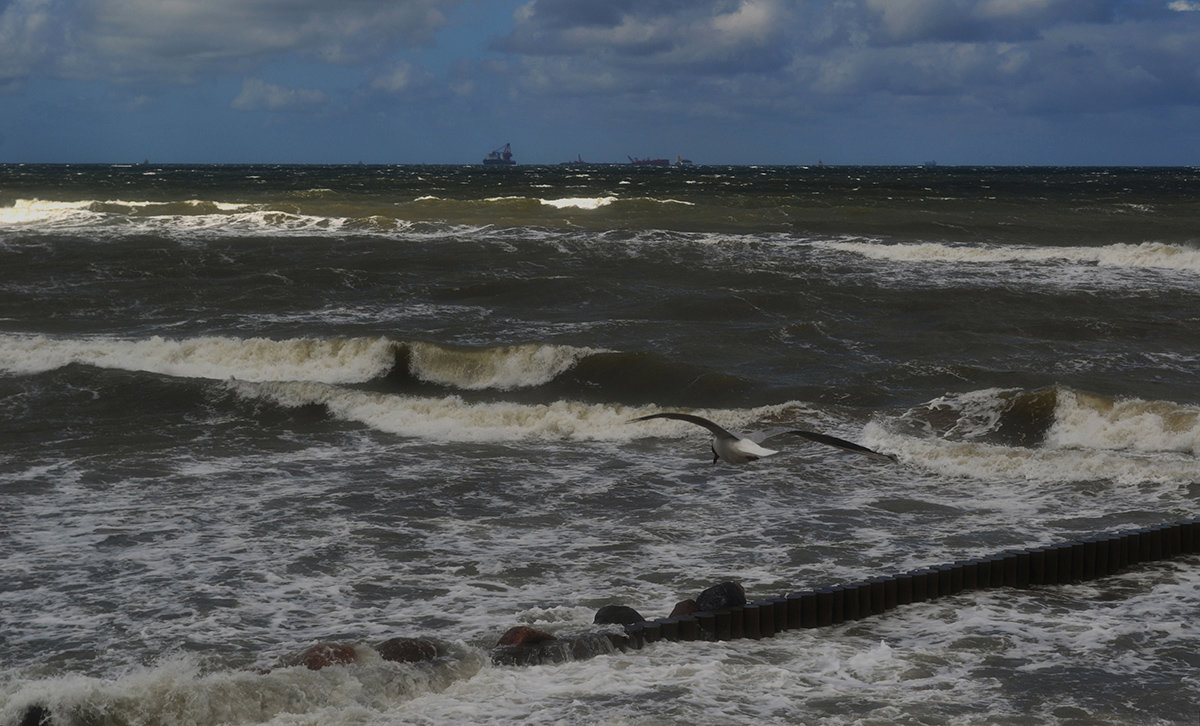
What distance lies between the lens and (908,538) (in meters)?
11.7

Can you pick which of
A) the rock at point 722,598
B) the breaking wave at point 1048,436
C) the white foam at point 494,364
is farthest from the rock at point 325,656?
the white foam at point 494,364

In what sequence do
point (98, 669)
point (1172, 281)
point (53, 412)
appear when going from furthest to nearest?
1. point (1172, 281)
2. point (53, 412)
3. point (98, 669)

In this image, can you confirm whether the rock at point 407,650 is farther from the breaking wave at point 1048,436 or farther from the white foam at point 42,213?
the white foam at point 42,213

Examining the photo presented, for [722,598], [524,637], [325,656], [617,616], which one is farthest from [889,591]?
[325,656]

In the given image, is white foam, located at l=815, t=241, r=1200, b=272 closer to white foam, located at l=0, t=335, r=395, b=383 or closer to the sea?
the sea

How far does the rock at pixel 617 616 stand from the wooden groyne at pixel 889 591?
0.66 feet

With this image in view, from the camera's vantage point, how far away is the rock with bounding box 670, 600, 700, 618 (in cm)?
891

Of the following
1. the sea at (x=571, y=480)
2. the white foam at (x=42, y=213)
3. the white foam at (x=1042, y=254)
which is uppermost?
the white foam at (x=42, y=213)

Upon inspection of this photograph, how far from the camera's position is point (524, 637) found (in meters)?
8.32

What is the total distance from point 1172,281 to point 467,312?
1738cm

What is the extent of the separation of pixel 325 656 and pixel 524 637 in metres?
1.28

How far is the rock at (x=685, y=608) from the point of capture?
8.91 meters

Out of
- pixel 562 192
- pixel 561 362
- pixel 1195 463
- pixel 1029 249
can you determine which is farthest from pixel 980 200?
pixel 1195 463

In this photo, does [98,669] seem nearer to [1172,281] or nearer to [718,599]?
Result: [718,599]
